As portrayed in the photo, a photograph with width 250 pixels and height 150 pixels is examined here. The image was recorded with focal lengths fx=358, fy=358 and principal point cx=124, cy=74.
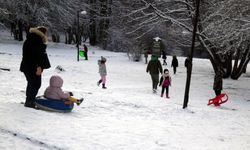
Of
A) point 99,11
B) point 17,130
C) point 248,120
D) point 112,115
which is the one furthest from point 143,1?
point 99,11

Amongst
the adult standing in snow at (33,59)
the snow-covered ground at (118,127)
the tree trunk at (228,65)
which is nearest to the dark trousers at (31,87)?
the adult standing in snow at (33,59)

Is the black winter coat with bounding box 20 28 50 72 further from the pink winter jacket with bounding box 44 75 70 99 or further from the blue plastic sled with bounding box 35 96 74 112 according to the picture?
the blue plastic sled with bounding box 35 96 74 112

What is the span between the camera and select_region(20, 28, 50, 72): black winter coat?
7.48m

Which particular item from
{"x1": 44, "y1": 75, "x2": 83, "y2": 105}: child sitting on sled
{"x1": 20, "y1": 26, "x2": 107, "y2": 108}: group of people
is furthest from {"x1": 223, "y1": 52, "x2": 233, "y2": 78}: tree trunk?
{"x1": 20, "y1": 26, "x2": 107, "y2": 108}: group of people

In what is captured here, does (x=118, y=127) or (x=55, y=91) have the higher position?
(x=55, y=91)

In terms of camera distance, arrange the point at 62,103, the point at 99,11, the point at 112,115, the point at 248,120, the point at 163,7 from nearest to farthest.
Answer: the point at 62,103 < the point at 112,115 < the point at 248,120 < the point at 163,7 < the point at 99,11

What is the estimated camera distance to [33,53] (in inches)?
294

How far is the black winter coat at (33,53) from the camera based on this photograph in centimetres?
748

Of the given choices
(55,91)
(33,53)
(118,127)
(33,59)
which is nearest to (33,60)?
(33,59)

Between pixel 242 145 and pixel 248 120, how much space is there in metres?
3.90

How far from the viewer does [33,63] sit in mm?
7492

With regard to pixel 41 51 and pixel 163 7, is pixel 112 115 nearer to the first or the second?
pixel 41 51

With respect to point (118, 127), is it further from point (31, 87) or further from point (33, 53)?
point (33, 53)

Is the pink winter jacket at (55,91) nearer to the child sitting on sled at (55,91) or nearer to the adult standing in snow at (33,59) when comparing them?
the child sitting on sled at (55,91)
